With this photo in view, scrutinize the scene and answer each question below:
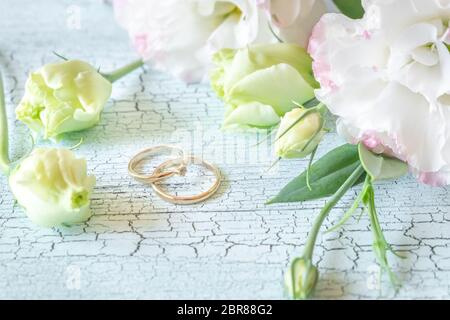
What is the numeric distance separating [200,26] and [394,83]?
0.20 meters

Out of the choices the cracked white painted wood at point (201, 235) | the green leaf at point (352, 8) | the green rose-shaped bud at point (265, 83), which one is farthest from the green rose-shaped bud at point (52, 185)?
the green leaf at point (352, 8)

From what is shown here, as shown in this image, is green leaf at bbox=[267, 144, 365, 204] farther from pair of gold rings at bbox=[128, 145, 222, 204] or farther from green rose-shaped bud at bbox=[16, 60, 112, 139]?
green rose-shaped bud at bbox=[16, 60, 112, 139]

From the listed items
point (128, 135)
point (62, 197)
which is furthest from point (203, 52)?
point (62, 197)

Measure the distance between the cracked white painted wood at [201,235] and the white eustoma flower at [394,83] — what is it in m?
0.05

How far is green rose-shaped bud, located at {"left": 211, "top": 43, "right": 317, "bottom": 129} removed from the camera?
1.98 ft

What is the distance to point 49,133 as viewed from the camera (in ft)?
2.09

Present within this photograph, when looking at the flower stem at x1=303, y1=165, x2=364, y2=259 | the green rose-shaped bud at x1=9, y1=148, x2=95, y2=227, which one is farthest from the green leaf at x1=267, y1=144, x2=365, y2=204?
the green rose-shaped bud at x1=9, y1=148, x2=95, y2=227

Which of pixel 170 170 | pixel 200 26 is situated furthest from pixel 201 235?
pixel 200 26

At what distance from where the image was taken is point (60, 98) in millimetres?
631

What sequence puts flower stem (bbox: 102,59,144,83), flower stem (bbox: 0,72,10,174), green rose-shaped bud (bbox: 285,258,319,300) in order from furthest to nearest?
flower stem (bbox: 102,59,144,83), flower stem (bbox: 0,72,10,174), green rose-shaped bud (bbox: 285,258,319,300)

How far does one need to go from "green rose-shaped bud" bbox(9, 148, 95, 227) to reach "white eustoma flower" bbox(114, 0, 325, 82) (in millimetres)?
167
